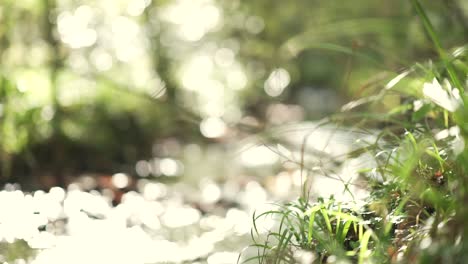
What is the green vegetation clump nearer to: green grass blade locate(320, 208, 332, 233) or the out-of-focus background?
green grass blade locate(320, 208, 332, 233)

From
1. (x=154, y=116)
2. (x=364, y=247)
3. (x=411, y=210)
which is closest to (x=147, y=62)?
(x=154, y=116)

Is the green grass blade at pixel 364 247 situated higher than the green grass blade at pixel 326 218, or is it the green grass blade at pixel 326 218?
the green grass blade at pixel 326 218

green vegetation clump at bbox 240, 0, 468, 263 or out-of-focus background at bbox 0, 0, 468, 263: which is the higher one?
out-of-focus background at bbox 0, 0, 468, 263

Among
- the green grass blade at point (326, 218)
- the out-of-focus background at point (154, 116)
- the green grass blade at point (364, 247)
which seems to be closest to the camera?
the green grass blade at point (364, 247)

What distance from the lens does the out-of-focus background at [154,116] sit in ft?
6.99

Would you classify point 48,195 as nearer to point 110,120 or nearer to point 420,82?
point 110,120

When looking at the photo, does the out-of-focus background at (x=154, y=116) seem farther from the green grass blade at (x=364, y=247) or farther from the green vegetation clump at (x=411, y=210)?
the green grass blade at (x=364, y=247)

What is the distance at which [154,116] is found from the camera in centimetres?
379

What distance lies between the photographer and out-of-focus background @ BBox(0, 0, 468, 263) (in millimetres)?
2131

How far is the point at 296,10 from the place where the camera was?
18.0 feet

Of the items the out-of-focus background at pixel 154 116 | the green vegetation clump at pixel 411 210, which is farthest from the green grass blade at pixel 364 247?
the out-of-focus background at pixel 154 116

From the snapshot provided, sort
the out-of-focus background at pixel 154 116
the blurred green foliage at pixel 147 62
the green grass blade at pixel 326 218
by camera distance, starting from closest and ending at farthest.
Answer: the green grass blade at pixel 326 218 < the out-of-focus background at pixel 154 116 < the blurred green foliage at pixel 147 62

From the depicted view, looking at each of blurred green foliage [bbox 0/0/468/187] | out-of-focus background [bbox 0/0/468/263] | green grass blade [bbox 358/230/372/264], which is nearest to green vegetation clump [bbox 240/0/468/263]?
green grass blade [bbox 358/230/372/264]

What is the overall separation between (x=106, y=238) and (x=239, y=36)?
353cm
